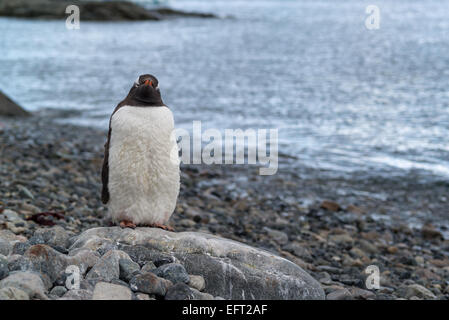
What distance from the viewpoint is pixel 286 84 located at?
24484 millimetres

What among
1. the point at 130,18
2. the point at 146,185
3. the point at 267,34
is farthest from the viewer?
the point at 130,18

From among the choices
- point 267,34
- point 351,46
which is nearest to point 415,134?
point 351,46

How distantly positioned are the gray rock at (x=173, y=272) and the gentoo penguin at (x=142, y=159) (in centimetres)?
107

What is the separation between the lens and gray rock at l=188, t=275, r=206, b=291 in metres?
4.29

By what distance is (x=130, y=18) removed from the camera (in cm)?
6431

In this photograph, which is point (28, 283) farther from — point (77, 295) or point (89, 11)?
point (89, 11)

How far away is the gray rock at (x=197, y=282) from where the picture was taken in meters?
4.29

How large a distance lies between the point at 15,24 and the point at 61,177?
52247 millimetres

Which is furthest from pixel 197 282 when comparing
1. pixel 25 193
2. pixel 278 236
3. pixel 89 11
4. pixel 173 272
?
pixel 89 11

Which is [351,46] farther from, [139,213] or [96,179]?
[139,213]

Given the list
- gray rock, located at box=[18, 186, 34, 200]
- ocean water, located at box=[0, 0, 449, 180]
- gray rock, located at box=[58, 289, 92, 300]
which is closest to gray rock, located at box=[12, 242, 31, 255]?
gray rock, located at box=[58, 289, 92, 300]

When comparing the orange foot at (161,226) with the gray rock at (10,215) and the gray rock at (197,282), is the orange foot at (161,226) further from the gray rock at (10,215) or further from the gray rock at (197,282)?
the gray rock at (10,215)

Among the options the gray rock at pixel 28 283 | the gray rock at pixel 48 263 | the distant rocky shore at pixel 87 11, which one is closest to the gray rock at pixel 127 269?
the gray rock at pixel 48 263

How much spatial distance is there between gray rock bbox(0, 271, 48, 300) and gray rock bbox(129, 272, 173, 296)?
25.6 inches
